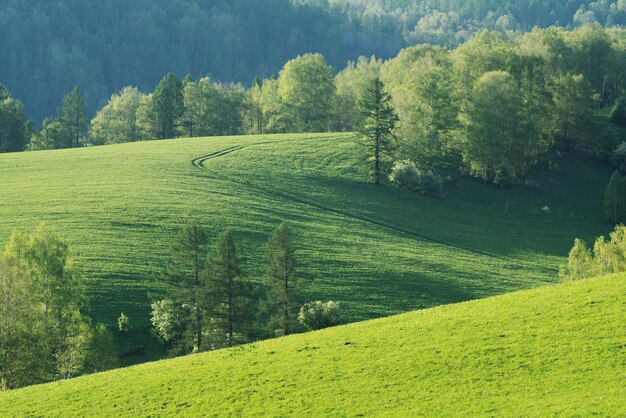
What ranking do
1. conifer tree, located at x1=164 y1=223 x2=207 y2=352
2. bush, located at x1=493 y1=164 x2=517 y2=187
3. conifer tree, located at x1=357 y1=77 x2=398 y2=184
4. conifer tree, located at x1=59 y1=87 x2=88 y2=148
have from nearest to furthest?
conifer tree, located at x1=164 y1=223 x2=207 y2=352 → conifer tree, located at x1=357 y1=77 x2=398 y2=184 → bush, located at x1=493 y1=164 x2=517 y2=187 → conifer tree, located at x1=59 y1=87 x2=88 y2=148

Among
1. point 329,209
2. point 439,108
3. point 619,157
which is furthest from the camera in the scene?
point 619,157

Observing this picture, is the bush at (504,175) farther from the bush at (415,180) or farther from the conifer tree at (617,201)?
the conifer tree at (617,201)

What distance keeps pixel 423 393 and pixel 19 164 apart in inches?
3573

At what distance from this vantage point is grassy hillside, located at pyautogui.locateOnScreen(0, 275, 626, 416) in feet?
93.0

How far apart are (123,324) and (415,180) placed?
199ft

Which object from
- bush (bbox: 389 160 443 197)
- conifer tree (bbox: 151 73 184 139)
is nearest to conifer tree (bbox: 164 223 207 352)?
bush (bbox: 389 160 443 197)

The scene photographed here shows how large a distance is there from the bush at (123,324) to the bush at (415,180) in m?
59.3

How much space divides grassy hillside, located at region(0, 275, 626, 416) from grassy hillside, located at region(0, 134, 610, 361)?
23755 mm

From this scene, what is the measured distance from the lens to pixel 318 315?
58438 millimetres

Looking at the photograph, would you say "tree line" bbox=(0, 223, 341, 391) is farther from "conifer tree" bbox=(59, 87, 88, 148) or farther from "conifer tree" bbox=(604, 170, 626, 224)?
"conifer tree" bbox=(59, 87, 88, 148)

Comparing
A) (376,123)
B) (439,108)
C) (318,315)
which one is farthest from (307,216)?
(439,108)

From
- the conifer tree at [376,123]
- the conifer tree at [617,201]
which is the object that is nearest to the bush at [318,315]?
the conifer tree at [376,123]

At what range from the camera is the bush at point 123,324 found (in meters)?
60.1

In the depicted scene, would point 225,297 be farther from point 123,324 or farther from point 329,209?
point 329,209
